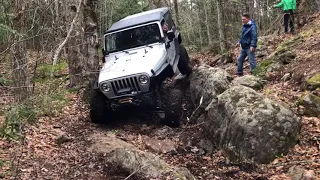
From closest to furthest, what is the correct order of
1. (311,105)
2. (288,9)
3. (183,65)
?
1. (311,105)
2. (183,65)
3. (288,9)

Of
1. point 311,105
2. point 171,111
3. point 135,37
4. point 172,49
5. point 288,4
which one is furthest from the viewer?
point 288,4

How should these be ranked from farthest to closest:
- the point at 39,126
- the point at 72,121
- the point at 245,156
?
the point at 72,121 < the point at 39,126 < the point at 245,156

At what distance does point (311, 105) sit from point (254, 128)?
4.72ft

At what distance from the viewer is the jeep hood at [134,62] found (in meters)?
7.36

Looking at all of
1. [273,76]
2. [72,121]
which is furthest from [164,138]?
[273,76]

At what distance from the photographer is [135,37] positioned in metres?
8.52

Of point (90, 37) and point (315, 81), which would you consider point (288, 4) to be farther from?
point (90, 37)

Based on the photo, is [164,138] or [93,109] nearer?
[164,138]

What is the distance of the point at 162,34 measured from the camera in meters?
8.37

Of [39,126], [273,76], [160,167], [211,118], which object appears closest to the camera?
[160,167]

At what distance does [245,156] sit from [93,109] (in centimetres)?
351

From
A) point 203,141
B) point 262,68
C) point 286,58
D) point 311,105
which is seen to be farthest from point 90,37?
point 311,105

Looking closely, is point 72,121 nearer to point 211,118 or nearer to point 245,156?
point 211,118

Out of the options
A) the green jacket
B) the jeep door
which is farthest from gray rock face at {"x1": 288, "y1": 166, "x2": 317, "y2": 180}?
the green jacket
